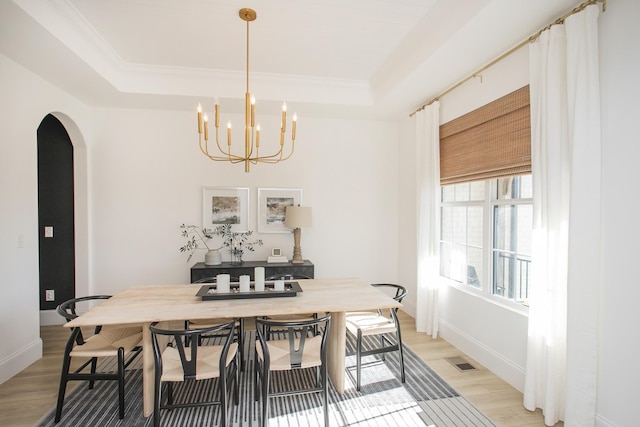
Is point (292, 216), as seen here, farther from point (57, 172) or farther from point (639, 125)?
point (639, 125)

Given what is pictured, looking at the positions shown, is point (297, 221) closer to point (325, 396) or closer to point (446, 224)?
point (446, 224)

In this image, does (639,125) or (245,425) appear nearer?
(639,125)

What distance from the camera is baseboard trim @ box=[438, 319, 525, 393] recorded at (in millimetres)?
2852

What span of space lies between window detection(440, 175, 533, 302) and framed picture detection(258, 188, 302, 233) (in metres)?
2.11

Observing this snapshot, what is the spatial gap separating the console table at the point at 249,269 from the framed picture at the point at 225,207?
21.8 inches

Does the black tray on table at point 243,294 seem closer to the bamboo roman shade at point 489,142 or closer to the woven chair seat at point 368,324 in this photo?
the woven chair seat at point 368,324

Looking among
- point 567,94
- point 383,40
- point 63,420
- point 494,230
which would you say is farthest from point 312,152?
point 63,420

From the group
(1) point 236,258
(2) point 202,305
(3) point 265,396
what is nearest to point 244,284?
(2) point 202,305

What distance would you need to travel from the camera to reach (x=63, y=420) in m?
2.41

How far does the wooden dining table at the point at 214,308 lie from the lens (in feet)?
7.77

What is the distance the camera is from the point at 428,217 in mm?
4102

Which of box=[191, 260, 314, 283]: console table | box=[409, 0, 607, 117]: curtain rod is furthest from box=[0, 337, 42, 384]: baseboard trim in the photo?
box=[409, 0, 607, 117]: curtain rod

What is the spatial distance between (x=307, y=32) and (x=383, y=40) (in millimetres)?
733

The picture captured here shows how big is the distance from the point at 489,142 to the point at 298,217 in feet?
7.89
